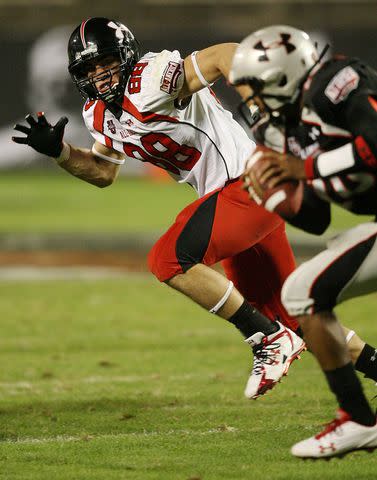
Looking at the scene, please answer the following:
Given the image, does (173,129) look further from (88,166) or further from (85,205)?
(85,205)

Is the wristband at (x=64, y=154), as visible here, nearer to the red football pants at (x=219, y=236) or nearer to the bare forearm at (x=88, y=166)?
the bare forearm at (x=88, y=166)

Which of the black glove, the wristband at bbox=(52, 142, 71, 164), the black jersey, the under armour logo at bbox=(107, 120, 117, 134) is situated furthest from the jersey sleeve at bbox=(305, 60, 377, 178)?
the wristband at bbox=(52, 142, 71, 164)

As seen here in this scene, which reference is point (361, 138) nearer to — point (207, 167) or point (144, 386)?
point (207, 167)

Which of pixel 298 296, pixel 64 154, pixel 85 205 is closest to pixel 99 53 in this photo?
pixel 64 154

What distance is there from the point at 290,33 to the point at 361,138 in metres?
0.54

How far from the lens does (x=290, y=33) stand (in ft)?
12.8

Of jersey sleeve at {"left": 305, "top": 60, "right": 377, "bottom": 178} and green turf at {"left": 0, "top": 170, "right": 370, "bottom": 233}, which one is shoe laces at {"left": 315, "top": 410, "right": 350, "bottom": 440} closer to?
jersey sleeve at {"left": 305, "top": 60, "right": 377, "bottom": 178}

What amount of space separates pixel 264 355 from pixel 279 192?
1181 mm

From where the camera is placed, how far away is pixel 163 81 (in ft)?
15.7

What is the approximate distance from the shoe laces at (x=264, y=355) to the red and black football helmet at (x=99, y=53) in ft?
4.60

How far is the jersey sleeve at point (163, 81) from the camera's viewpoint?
4.77 m

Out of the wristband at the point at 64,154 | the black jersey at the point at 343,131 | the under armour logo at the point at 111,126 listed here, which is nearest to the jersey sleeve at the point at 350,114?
the black jersey at the point at 343,131

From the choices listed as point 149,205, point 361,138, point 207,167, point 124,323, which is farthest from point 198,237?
point 149,205

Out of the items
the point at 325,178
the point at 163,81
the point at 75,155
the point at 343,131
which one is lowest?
the point at 75,155
